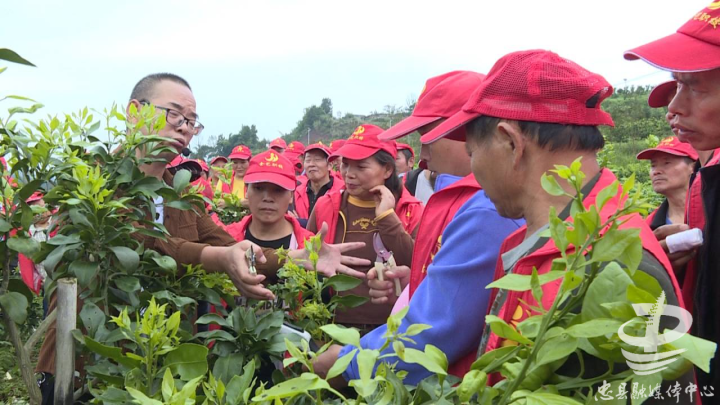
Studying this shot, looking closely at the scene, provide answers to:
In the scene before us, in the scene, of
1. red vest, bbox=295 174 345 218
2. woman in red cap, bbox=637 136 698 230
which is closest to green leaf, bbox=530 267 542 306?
woman in red cap, bbox=637 136 698 230

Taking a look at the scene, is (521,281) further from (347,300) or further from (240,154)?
(240,154)

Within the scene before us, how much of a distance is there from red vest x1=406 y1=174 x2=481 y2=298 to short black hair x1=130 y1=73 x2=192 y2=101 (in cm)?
117

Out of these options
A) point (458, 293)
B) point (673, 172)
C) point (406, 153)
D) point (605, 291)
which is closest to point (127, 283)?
point (458, 293)

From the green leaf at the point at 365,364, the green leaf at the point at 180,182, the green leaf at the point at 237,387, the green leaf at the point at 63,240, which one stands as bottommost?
the green leaf at the point at 237,387

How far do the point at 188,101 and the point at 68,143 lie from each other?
798 millimetres

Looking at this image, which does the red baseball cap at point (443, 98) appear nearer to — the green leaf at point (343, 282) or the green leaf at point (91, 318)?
the green leaf at point (343, 282)

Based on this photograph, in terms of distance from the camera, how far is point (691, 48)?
65.7 inches

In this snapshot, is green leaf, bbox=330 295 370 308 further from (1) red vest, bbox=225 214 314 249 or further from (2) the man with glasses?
(1) red vest, bbox=225 214 314 249

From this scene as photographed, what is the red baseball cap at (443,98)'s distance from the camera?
233cm

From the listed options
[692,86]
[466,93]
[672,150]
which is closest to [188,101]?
[466,93]

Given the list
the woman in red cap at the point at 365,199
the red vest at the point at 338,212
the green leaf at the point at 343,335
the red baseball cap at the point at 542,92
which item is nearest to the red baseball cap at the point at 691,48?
the red baseball cap at the point at 542,92

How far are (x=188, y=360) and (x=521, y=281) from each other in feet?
2.86

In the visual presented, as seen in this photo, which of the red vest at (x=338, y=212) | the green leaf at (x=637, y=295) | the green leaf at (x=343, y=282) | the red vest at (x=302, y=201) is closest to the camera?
the green leaf at (x=637, y=295)

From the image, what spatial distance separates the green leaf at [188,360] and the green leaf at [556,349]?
83 centimetres
